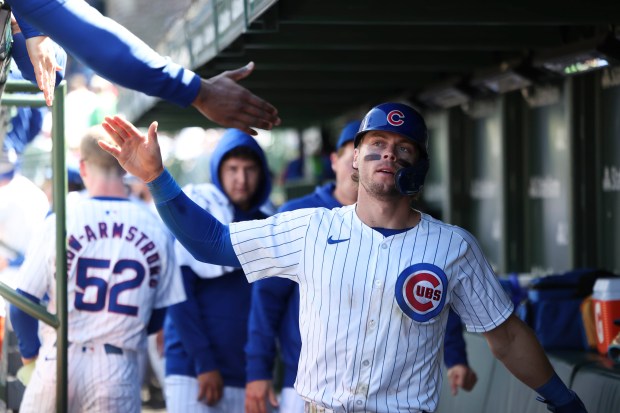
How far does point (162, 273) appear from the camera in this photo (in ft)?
19.9

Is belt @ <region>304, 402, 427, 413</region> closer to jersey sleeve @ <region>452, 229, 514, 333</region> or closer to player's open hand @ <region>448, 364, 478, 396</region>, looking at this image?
jersey sleeve @ <region>452, 229, 514, 333</region>

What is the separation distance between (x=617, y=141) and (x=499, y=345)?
4172 millimetres

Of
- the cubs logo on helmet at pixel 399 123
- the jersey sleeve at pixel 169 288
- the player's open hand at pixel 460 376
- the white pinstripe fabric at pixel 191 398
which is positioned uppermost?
the cubs logo on helmet at pixel 399 123

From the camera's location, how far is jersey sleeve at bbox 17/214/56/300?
5.72 meters

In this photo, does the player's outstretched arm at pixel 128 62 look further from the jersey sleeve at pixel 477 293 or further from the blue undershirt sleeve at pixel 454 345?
the blue undershirt sleeve at pixel 454 345

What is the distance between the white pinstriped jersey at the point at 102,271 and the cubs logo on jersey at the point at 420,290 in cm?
222

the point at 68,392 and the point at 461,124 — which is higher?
the point at 461,124

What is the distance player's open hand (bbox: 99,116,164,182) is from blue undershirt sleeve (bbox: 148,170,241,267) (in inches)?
2.4

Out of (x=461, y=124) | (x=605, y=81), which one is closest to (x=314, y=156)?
(x=461, y=124)

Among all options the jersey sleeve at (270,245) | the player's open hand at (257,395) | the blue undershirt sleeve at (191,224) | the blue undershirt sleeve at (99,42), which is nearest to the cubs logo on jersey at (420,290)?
the jersey sleeve at (270,245)

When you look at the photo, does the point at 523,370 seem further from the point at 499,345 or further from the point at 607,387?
the point at 607,387

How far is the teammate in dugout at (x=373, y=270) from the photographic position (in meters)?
3.97

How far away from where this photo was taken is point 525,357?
427 cm

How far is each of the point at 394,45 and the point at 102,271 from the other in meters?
3.01
